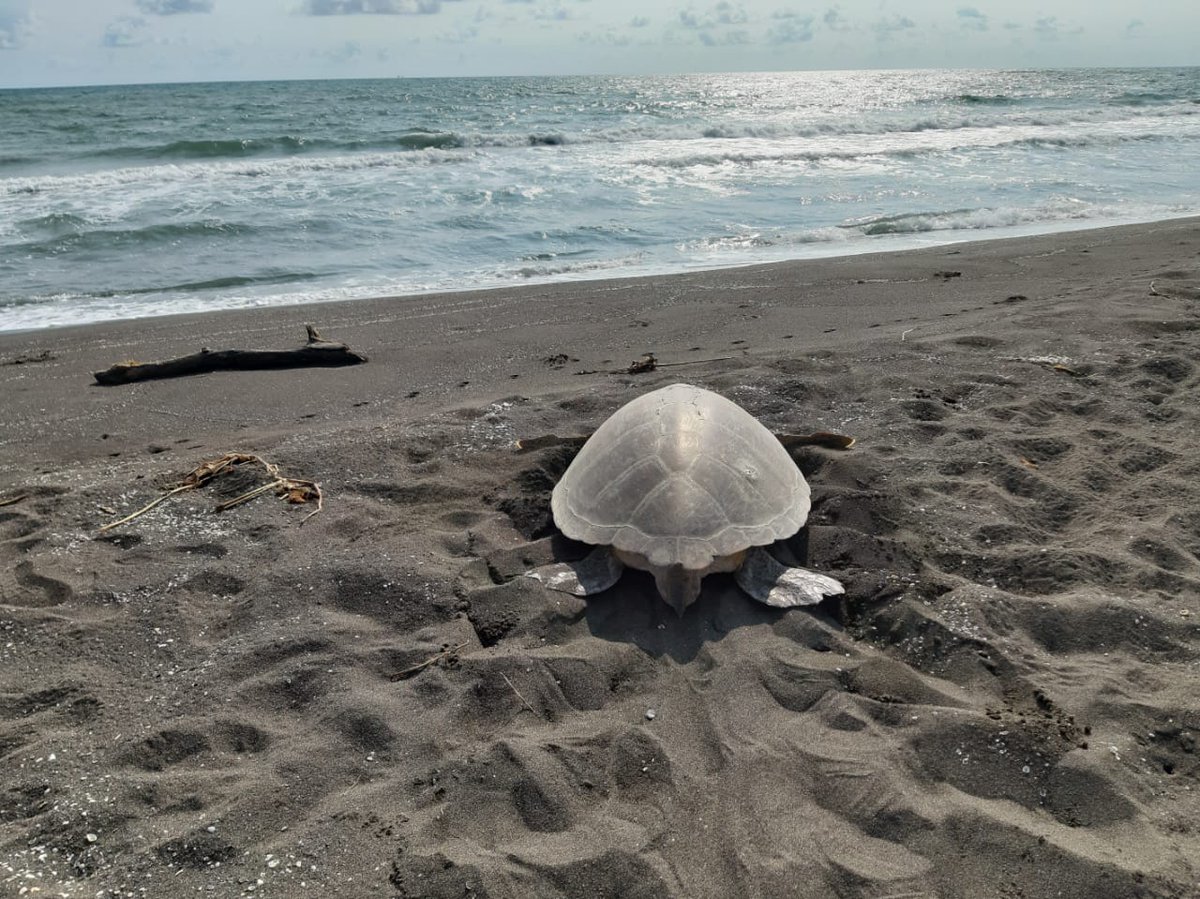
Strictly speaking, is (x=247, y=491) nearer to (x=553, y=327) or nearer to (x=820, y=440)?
(x=820, y=440)

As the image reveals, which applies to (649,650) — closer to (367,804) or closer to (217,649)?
(367,804)

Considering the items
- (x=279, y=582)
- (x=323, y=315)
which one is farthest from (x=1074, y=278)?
(x=279, y=582)

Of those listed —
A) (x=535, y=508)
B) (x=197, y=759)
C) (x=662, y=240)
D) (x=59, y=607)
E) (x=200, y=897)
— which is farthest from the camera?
(x=662, y=240)

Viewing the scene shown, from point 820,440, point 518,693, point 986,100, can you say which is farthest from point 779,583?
point 986,100

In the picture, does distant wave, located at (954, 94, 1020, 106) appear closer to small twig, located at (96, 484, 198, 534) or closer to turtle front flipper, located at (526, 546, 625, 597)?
turtle front flipper, located at (526, 546, 625, 597)

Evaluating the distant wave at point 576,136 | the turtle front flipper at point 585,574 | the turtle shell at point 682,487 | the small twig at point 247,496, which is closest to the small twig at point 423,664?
the turtle front flipper at point 585,574

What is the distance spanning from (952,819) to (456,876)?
1314mm

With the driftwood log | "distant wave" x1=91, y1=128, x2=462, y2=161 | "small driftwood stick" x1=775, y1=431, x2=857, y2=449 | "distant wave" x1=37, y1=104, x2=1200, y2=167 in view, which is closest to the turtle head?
"small driftwood stick" x1=775, y1=431, x2=857, y2=449

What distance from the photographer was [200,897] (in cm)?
214

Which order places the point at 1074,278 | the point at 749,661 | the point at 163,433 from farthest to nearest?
the point at 1074,278, the point at 163,433, the point at 749,661

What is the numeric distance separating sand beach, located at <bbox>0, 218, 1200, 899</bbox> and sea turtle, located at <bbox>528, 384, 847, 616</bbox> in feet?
0.38

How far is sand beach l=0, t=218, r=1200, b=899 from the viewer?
87.2 inches

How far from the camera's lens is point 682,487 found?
3326 millimetres

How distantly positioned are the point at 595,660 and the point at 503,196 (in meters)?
12.1
